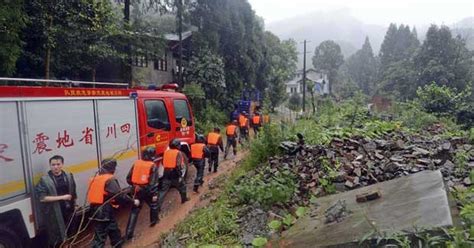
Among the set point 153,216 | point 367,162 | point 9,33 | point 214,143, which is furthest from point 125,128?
point 9,33

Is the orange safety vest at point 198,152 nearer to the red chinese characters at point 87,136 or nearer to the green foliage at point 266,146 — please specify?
the green foliage at point 266,146

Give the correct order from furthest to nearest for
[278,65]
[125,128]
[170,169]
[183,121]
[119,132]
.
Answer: [278,65] → [183,121] → [170,169] → [125,128] → [119,132]

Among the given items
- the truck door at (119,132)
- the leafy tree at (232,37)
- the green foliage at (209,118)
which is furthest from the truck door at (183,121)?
the leafy tree at (232,37)

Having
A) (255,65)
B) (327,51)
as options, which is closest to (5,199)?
(255,65)

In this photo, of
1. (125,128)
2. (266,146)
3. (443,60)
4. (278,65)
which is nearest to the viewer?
(125,128)

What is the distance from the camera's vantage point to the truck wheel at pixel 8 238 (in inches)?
194

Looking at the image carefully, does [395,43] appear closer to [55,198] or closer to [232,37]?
[232,37]

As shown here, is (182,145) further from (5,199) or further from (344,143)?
(5,199)

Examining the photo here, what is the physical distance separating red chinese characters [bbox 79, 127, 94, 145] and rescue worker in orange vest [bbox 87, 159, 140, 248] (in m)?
0.92

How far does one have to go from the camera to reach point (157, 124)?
868 cm

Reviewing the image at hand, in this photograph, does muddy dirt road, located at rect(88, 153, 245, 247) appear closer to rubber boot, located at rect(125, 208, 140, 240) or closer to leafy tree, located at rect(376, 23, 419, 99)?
rubber boot, located at rect(125, 208, 140, 240)

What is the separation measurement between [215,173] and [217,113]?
13.2m

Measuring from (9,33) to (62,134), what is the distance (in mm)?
5907

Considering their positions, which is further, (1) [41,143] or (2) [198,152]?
(2) [198,152]
